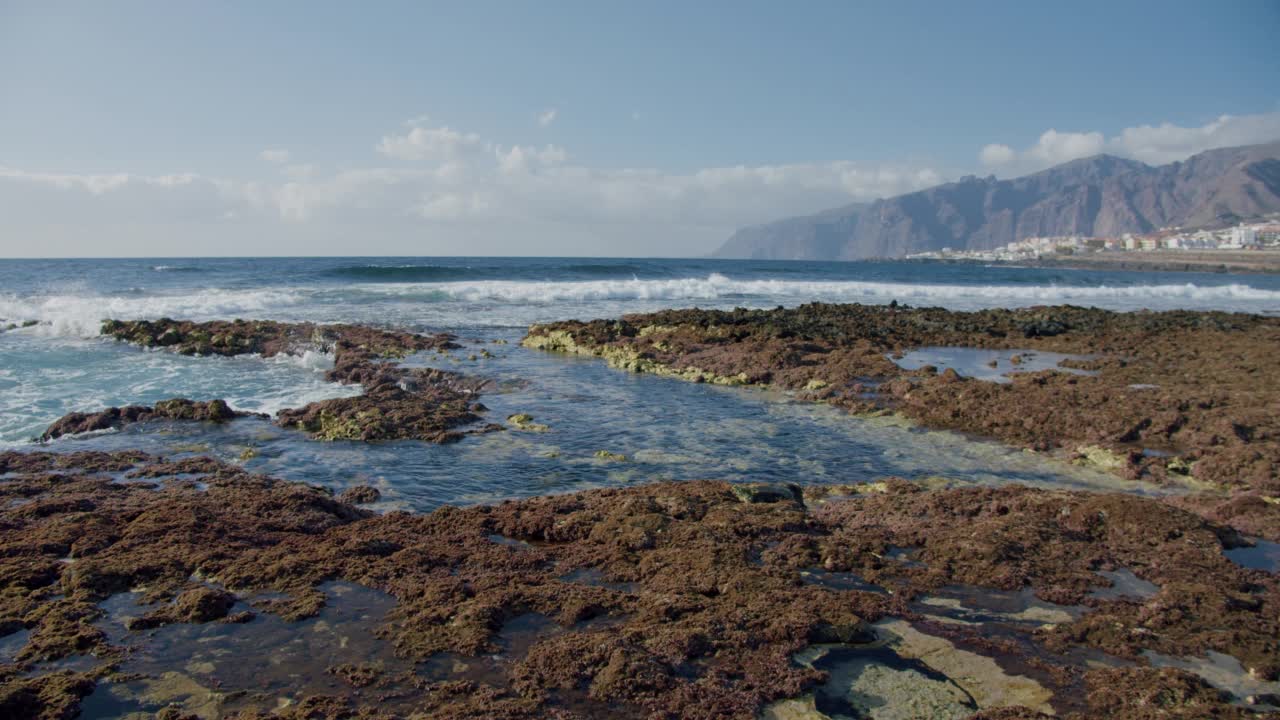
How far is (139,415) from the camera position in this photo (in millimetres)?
11930

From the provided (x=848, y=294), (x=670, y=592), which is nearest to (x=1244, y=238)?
(x=848, y=294)

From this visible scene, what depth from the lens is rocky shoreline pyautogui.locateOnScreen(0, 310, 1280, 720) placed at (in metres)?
4.45

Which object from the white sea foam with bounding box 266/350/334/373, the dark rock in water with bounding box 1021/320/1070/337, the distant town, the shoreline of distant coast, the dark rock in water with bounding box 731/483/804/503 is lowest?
the dark rock in water with bounding box 731/483/804/503

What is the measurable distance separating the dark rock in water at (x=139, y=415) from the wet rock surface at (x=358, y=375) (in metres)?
0.07

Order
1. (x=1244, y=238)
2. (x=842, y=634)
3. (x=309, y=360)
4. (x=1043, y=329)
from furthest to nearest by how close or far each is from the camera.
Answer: (x=1244, y=238)
(x=1043, y=329)
(x=309, y=360)
(x=842, y=634)

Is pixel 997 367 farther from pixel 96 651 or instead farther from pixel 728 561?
pixel 96 651

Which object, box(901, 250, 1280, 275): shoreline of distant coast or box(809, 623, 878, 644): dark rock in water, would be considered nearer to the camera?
box(809, 623, 878, 644): dark rock in water

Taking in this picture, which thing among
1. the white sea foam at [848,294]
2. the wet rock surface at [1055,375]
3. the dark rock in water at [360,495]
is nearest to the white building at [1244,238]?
the white sea foam at [848,294]

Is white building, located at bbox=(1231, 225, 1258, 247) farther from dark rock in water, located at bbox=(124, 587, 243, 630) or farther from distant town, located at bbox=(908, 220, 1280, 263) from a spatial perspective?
dark rock in water, located at bbox=(124, 587, 243, 630)

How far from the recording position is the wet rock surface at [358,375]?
11664 millimetres

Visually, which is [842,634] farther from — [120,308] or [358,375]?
[120,308]

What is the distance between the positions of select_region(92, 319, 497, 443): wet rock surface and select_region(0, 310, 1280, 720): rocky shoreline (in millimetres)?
2652

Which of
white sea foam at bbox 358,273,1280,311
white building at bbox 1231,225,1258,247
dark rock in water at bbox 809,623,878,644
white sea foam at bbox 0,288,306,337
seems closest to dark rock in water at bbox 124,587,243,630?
dark rock in water at bbox 809,623,878,644

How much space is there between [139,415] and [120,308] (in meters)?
25.6
